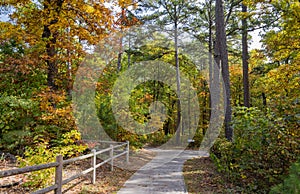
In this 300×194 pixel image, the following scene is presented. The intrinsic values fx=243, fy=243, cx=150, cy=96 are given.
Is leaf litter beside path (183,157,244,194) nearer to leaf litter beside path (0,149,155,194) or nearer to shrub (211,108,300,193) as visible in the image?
shrub (211,108,300,193)

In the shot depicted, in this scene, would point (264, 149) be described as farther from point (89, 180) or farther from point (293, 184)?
point (89, 180)

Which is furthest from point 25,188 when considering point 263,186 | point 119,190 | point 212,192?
point 263,186

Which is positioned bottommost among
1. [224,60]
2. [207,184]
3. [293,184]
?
[207,184]

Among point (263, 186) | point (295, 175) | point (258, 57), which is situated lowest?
point (263, 186)

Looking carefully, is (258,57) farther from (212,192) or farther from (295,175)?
(295,175)

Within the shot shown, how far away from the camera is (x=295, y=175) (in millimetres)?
2832

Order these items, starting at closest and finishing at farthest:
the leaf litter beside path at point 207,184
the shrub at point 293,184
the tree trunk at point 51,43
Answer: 1. the shrub at point 293,184
2. the leaf litter beside path at point 207,184
3. the tree trunk at point 51,43

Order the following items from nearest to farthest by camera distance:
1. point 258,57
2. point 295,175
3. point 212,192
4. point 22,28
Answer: point 295,175
point 212,192
point 22,28
point 258,57

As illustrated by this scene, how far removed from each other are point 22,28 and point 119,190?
5.59 m

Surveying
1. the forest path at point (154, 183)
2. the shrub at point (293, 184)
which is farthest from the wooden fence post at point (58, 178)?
the shrub at point (293, 184)

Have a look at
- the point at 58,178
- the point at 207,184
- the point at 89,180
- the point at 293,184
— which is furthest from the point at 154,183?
the point at 293,184

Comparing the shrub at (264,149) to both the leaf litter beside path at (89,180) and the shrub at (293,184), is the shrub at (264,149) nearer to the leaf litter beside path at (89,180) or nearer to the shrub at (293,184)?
the shrub at (293,184)

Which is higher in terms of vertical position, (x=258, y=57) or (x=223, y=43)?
(x=223, y=43)

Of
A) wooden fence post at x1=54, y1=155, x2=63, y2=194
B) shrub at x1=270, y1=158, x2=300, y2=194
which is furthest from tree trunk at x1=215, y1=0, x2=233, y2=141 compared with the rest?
wooden fence post at x1=54, y1=155, x2=63, y2=194
